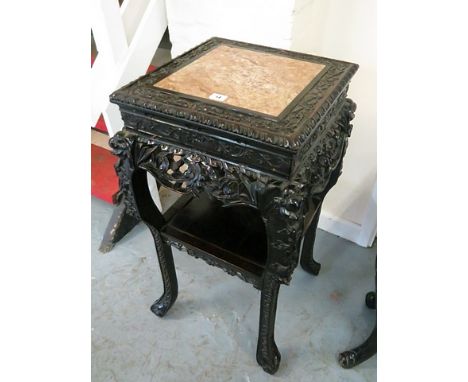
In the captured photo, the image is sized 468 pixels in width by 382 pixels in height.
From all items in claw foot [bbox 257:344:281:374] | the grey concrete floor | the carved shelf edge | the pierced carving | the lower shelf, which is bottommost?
the grey concrete floor

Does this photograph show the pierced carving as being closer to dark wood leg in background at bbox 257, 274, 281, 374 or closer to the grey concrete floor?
dark wood leg in background at bbox 257, 274, 281, 374

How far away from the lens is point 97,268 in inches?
55.8

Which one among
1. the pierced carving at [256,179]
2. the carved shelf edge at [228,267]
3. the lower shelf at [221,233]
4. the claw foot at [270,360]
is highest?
the pierced carving at [256,179]

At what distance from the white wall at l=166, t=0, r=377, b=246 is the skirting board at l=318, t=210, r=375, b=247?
74 mm

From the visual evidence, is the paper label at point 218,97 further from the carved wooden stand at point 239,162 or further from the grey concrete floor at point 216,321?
the grey concrete floor at point 216,321

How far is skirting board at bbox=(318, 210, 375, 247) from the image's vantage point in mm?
1468

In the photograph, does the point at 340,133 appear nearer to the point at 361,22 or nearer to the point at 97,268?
the point at 361,22

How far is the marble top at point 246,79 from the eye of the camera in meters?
0.77

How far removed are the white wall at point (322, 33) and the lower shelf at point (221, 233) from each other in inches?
20.4

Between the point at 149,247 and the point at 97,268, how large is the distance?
22 centimetres

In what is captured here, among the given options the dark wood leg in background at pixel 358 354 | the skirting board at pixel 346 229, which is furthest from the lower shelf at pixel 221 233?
the skirting board at pixel 346 229

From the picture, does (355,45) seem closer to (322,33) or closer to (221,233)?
(322,33)

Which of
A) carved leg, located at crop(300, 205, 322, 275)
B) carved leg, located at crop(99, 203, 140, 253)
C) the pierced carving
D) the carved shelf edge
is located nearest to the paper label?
the pierced carving
